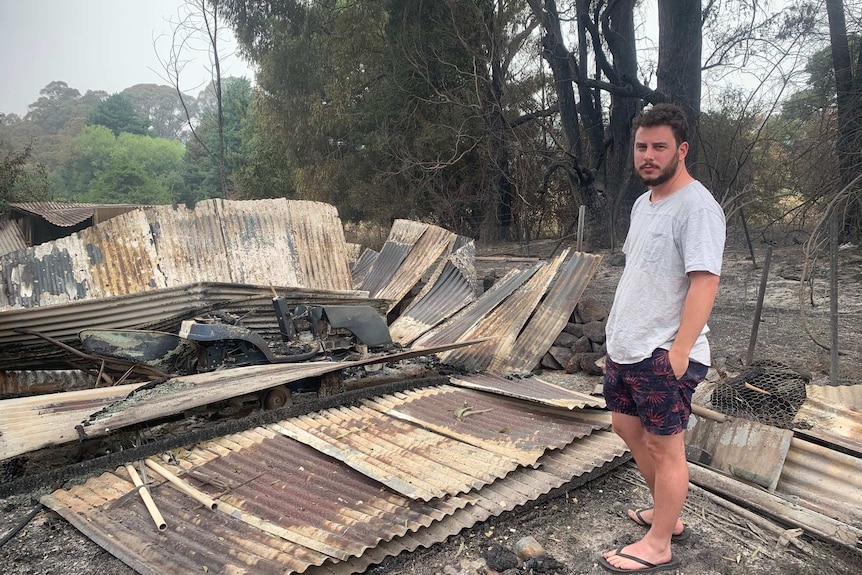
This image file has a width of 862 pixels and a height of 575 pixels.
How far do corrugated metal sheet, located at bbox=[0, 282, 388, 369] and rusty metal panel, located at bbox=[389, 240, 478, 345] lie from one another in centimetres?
144

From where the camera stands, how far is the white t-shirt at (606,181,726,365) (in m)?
1.91

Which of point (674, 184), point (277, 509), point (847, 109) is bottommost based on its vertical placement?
point (277, 509)

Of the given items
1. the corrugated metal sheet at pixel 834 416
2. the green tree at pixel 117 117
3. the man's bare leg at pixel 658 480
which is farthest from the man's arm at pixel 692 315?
the green tree at pixel 117 117

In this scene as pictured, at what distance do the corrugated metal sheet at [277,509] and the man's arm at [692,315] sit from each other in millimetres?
1269

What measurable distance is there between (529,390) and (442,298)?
9.03 ft

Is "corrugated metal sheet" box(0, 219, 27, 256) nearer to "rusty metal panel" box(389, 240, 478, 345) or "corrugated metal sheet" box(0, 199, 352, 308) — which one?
"corrugated metal sheet" box(0, 199, 352, 308)

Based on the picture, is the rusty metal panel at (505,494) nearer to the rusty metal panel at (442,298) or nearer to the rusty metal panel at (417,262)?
the rusty metal panel at (442,298)

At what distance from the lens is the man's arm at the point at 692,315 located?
1.90m

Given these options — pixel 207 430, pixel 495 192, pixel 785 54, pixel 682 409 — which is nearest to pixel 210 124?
pixel 495 192

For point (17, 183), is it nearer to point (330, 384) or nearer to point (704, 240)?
point (330, 384)

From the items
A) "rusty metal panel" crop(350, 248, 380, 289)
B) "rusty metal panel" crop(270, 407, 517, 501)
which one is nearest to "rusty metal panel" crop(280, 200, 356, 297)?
"rusty metal panel" crop(350, 248, 380, 289)

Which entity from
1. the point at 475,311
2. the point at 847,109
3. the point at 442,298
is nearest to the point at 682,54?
the point at 847,109

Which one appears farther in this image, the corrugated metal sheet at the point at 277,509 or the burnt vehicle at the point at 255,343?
the burnt vehicle at the point at 255,343

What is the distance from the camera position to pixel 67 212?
1538 centimetres
